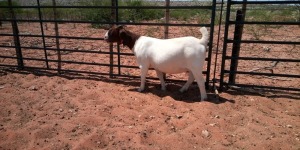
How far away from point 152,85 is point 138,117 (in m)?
1.78

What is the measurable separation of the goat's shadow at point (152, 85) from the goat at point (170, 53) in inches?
6.7

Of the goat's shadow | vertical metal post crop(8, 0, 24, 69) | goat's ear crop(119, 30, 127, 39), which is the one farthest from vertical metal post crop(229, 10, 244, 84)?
vertical metal post crop(8, 0, 24, 69)

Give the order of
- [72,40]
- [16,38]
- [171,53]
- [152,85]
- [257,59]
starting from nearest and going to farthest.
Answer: [171,53] < [257,59] < [152,85] < [16,38] < [72,40]

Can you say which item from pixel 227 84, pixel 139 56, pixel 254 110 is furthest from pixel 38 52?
pixel 254 110

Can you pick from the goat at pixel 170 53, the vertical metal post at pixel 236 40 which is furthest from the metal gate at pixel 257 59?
the goat at pixel 170 53

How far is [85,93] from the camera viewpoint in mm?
5332

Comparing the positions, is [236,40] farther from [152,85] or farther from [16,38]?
[16,38]

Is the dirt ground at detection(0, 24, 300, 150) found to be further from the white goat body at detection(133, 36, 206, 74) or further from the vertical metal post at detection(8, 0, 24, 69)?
the vertical metal post at detection(8, 0, 24, 69)

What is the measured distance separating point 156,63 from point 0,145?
3.00 metres

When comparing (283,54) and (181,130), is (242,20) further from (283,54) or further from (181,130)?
(283,54)

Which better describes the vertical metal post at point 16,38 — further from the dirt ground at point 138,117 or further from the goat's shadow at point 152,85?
the dirt ground at point 138,117

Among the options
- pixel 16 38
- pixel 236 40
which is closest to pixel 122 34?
pixel 236 40

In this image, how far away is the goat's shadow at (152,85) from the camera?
513 cm

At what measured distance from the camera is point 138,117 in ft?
13.8
